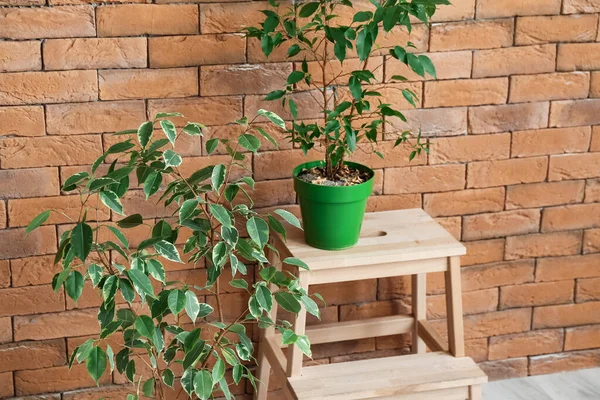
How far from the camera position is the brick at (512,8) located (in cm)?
237

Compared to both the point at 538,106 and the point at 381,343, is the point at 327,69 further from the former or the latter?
the point at 381,343

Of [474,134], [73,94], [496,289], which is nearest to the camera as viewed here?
[73,94]

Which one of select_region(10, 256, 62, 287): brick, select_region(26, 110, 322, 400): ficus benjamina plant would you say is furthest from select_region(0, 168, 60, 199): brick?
select_region(26, 110, 322, 400): ficus benjamina plant

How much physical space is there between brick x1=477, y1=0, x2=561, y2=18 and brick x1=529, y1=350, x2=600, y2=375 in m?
1.02

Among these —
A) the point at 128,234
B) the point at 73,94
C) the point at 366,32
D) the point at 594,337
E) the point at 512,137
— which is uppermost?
the point at 366,32

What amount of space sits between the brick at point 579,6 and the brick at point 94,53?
110 cm

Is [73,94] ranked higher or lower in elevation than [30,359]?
higher

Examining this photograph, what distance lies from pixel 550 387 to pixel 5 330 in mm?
1534

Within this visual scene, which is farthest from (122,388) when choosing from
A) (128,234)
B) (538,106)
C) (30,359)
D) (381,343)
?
(538,106)

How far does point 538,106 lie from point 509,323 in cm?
64

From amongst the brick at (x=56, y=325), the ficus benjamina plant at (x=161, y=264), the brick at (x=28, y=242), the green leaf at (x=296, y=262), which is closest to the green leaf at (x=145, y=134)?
the ficus benjamina plant at (x=161, y=264)

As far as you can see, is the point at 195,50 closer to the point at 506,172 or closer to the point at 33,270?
the point at 33,270

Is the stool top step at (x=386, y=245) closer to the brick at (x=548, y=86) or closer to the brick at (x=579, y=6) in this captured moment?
the brick at (x=548, y=86)

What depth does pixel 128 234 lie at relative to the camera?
7.52 feet
